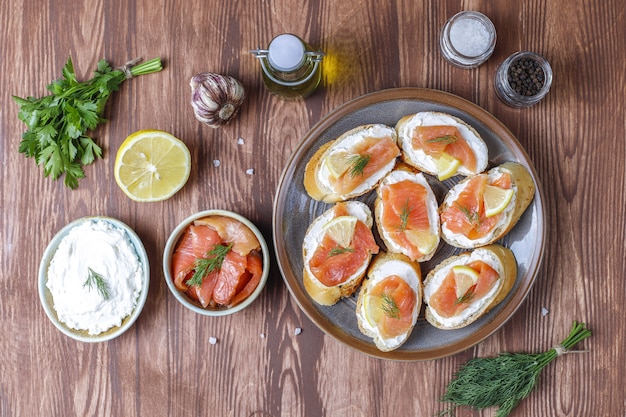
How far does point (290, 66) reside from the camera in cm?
206

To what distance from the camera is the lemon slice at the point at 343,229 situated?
2168mm

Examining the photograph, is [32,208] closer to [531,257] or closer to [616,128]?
[531,257]

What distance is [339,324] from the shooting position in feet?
7.45

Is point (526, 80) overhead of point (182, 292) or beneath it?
overhead

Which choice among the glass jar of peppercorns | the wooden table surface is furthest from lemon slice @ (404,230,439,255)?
the glass jar of peppercorns

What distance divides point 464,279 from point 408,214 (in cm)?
33

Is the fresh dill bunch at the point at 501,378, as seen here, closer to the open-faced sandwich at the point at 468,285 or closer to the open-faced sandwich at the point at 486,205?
the open-faced sandwich at the point at 468,285

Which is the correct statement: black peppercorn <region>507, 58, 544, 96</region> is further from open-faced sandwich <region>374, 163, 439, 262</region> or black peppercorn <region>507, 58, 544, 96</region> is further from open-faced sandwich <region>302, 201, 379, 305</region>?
open-faced sandwich <region>302, 201, 379, 305</region>

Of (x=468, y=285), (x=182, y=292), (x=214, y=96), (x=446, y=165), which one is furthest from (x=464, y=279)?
(x=214, y=96)

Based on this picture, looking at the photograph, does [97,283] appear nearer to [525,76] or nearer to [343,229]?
[343,229]

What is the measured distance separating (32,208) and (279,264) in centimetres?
111

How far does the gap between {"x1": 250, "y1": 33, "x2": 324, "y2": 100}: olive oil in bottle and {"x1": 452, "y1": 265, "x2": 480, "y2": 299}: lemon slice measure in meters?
0.94

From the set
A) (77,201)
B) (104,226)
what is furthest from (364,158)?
(77,201)

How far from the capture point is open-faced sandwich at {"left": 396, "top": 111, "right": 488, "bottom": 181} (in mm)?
2176
